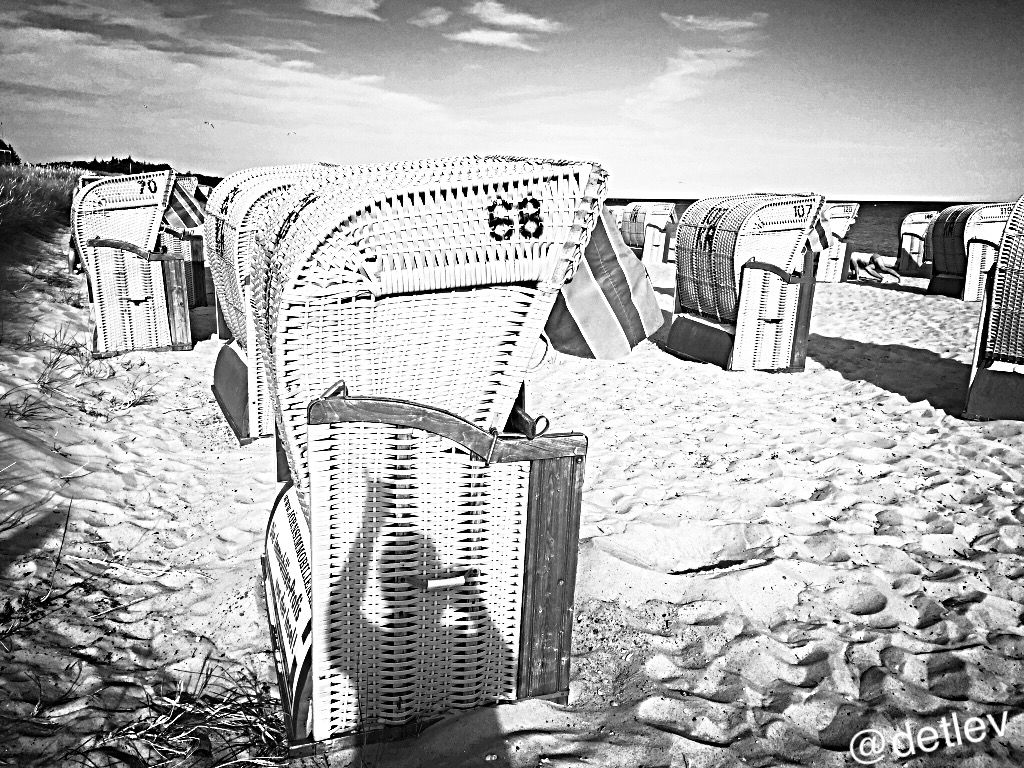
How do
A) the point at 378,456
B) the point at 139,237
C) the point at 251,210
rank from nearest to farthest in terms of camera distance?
the point at 378,456
the point at 251,210
the point at 139,237

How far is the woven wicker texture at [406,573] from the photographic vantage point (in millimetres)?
1818

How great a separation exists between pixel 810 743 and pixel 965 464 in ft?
10.5

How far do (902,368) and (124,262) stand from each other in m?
7.63

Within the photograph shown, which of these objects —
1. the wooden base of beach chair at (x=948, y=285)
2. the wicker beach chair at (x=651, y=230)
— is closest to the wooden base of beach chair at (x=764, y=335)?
the wooden base of beach chair at (x=948, y=285)

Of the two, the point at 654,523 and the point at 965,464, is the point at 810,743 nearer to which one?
the point at 654,523

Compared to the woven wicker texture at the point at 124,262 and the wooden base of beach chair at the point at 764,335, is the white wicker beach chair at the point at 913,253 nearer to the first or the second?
the wooden base of beach chair at the point at 764,335

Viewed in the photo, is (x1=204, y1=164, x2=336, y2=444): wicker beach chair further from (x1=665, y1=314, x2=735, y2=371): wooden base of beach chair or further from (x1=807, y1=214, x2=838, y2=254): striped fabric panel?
(x1=807, y1=214, x2=838, y2=254): striped fabric panel

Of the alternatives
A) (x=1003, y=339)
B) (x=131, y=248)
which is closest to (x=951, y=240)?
(x=1003, y=339)

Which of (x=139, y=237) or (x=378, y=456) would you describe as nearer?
(x=378, y=456)

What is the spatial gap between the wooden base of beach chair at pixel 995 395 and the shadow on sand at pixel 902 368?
21 centimetres

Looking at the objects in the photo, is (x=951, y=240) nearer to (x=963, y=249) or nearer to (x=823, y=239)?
(x=963, y=249)

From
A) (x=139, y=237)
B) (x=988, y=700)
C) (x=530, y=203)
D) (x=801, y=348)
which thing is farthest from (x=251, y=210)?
(x=801, y=348)

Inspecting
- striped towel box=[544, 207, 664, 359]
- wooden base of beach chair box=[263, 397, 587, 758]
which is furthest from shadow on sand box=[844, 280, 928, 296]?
wooden base of beach chair box=[263, 397, 587, 758]

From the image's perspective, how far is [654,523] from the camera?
3.66m
